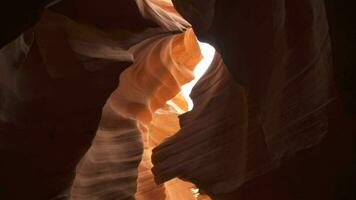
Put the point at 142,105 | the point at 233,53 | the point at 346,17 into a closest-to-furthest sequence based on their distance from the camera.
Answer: the point at 346,17 < the point at 233,53 < the point at 142,105

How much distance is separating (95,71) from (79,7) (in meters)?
0.28

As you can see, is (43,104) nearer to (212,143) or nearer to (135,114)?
(212,143)

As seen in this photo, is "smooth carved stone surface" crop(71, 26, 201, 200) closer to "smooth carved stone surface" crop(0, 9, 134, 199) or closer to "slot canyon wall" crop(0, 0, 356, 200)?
"slot canyon wall" crop(0, 0, 356, 200)

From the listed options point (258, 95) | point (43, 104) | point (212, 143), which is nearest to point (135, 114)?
point (212, 143)

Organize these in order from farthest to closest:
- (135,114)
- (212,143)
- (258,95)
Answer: (135,114) < (212,143) < (258,95)

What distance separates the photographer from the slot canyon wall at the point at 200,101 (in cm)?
185

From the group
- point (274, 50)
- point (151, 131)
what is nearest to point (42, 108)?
point (274, 50)

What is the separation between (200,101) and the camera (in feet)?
9.63

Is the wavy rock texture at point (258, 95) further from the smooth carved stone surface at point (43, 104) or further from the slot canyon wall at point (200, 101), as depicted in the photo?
the smooth carved stone surface at point (43, 104)

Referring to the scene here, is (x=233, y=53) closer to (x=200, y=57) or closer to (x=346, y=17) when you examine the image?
(x=346, y=17)

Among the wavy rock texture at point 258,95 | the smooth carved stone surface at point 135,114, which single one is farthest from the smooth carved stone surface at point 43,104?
the wavy rock texture at point 258,95

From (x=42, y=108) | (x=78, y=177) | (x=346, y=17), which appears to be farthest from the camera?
(x=78, y=177)

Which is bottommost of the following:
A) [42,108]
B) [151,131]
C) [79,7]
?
[151,131]

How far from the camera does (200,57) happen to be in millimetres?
3947
